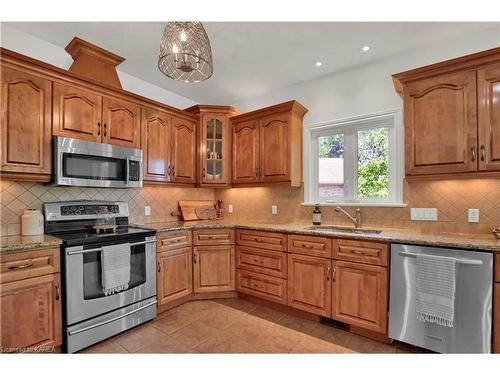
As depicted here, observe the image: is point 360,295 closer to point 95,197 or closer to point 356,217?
point 356,217

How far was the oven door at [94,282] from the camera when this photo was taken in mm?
1976

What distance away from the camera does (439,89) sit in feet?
7.09

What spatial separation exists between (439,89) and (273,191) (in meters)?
2.06

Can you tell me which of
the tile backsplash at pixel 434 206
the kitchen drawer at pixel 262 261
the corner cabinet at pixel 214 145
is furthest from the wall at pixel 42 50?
the kitchen drawer at pixel 262 261

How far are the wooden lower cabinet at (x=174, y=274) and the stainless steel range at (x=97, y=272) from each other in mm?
107

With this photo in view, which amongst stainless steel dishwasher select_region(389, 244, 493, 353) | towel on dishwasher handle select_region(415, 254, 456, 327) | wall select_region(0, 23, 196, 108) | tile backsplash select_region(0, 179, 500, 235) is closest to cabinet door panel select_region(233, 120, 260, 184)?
tile backsplash select_region(0, 179, 500, 235)

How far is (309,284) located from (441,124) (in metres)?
1.83

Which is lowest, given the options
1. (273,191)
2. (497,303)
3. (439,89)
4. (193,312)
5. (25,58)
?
(193,312)

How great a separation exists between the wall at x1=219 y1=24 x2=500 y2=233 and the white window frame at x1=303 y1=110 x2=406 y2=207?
0.24 feet

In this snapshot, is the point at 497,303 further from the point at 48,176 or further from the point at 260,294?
the point at 48,176

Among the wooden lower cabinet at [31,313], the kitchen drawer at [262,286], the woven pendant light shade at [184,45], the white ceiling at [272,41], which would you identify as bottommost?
the kitchen drawer at [262,286]

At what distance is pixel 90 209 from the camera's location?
2643 millimetres

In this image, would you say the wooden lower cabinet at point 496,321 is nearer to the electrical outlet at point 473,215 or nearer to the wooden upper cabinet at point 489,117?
the electrical outlet at point 473,215

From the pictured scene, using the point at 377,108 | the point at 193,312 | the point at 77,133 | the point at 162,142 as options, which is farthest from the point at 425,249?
the point at 77,133
